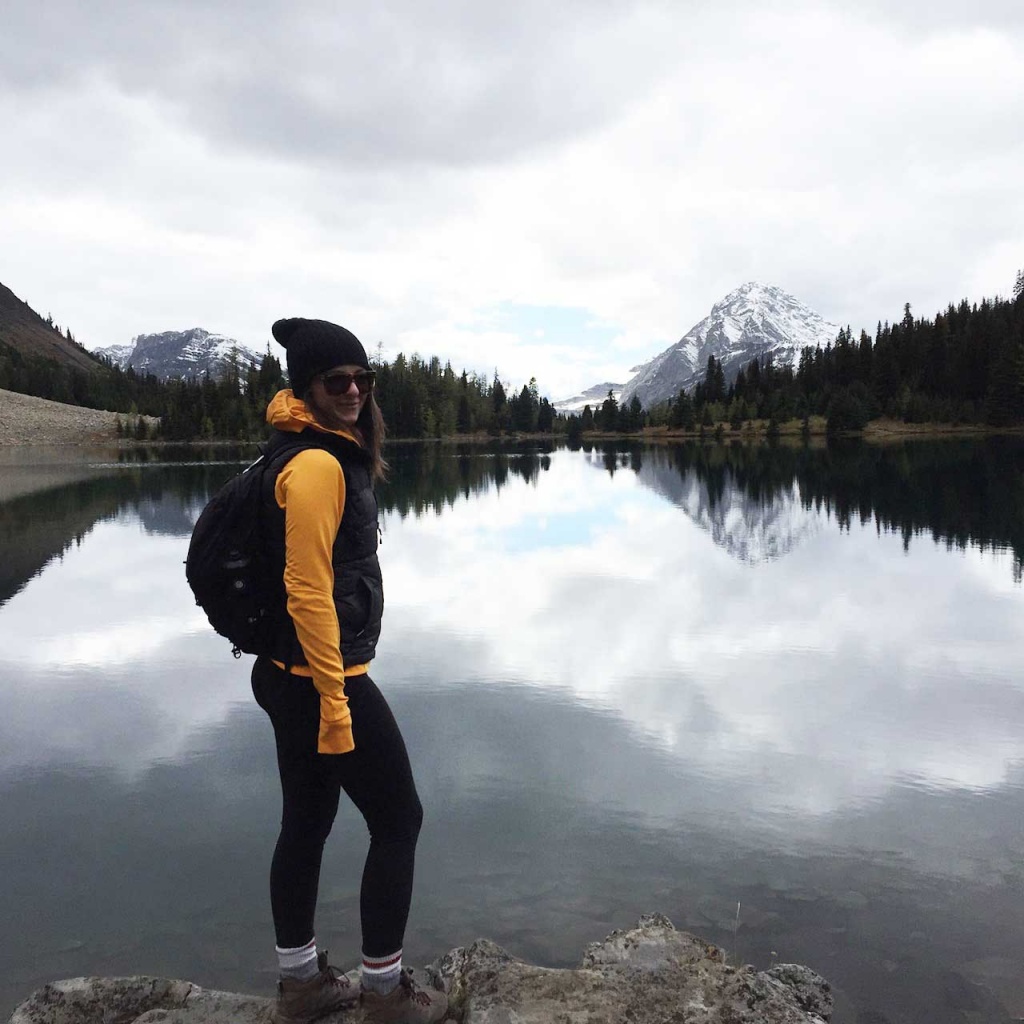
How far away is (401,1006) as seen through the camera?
10.9 feet

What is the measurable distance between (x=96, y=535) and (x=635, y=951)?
76.4ft

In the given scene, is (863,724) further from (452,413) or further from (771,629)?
(452,413)

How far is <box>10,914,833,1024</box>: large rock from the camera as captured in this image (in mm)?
3436

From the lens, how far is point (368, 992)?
3.35 metres

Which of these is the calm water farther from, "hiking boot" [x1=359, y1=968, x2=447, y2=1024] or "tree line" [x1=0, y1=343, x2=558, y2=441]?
"tree line" [x1=0, y1=343, x2=558, y2=441]

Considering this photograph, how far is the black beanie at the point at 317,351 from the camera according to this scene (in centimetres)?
327

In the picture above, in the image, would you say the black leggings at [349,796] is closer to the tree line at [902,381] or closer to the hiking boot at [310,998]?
the hiking boot at [310,998]

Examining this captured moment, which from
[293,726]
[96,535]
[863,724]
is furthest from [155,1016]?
[96,535]

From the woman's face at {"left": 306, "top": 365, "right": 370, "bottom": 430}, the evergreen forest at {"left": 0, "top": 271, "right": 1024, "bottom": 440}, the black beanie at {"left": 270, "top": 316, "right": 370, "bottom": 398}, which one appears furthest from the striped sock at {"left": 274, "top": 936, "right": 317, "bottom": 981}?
the evergreen forest at {"left": 0, "top": 271, "right": 1024, "bottom": 440}

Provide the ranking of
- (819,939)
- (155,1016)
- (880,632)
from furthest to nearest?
1. (880,632)
2. (819,939)
3. (155,1016)

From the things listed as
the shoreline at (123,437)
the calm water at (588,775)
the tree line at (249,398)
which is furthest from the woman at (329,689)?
the tree line at (249,398)

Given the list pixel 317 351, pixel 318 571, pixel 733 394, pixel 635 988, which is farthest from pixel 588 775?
pixel 733 394

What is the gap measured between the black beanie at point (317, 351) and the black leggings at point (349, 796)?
47.5 inches

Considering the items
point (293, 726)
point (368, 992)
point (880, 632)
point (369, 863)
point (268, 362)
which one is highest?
point (268, 362)
